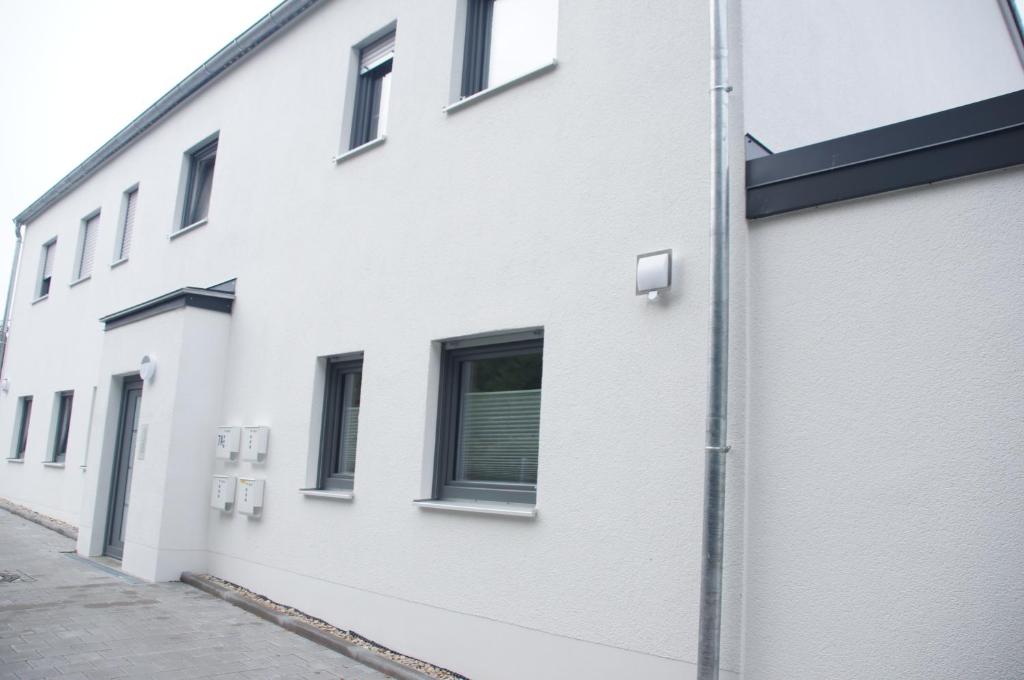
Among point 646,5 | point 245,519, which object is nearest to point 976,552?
point 646,5

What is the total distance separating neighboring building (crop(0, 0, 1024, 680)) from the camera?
3.63 m

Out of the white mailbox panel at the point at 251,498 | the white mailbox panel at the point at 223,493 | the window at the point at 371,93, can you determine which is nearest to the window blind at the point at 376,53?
the window at the point at 371,93

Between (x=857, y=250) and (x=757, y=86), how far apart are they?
1.47 m

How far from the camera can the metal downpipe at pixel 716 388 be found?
3.97m

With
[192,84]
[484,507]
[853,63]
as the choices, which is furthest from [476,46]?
[192,84]

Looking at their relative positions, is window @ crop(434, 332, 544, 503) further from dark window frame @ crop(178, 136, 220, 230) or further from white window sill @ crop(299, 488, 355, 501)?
dark window frame @ crop(178, 136, 220, 230)

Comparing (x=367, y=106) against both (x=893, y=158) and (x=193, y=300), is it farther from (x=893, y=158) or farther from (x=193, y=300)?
(x=893, y=158)

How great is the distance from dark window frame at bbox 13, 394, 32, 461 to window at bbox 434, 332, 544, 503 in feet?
45.0

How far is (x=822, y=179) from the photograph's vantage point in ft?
13.6

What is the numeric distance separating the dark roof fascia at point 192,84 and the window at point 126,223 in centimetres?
86

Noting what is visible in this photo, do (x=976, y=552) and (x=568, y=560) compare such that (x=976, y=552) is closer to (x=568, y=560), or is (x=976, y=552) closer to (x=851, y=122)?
(x=568, y=560)

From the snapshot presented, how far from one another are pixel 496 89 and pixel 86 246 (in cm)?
1238

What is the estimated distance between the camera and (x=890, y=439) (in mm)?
3734

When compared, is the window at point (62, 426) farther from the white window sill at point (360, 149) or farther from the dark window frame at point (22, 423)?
the white window sill at point (360, 149)
